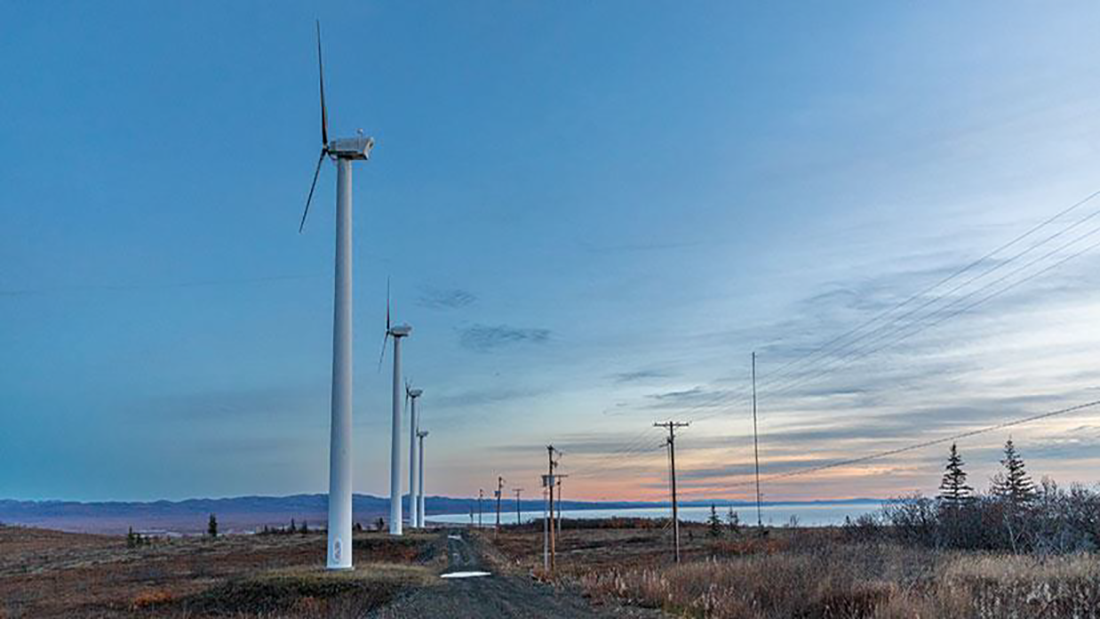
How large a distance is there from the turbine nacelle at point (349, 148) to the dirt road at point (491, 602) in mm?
19464

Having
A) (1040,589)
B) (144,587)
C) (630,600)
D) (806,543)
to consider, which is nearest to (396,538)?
(144,587)

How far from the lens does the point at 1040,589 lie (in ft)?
67.4

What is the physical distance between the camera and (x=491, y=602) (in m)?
30.7

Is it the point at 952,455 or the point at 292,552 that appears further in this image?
the point at 952,455

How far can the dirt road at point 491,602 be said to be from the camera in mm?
26734

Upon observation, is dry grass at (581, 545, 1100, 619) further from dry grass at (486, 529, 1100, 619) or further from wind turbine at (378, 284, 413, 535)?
wind turbine at (378, 284, 413, 535)

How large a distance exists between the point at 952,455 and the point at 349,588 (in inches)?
3009

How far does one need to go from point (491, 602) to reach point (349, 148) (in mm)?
22132

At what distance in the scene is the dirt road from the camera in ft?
87.7

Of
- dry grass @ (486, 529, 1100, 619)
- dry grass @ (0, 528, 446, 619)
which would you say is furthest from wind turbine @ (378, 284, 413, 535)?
dry grass @ (486, 529, 1100, 619)

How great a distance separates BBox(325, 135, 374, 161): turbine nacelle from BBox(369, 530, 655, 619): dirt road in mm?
19464

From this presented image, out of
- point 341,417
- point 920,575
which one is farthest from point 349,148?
point 920,575

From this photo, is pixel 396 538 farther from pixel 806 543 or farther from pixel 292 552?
pixel 806 543

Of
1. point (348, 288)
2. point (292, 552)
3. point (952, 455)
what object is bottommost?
point (292, 552)
